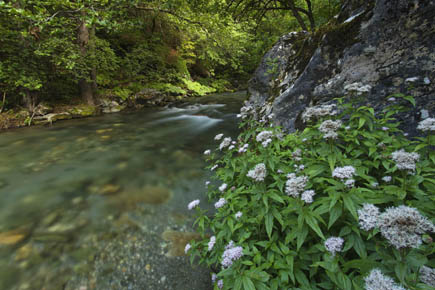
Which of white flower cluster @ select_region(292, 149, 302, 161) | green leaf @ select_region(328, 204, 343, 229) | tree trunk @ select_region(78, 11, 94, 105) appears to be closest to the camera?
green leaf @ select_region(328, 204, 343, 229)

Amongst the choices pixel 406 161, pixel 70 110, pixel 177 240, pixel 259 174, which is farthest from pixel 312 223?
pixel 70 110

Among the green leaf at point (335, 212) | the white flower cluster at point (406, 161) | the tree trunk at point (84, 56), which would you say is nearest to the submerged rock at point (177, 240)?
the green leaf at point (335, 212)

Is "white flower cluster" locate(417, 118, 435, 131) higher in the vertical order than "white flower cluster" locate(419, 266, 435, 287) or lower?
higher

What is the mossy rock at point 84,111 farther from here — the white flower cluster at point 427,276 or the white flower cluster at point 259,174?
the white flower cluster at point 427,276

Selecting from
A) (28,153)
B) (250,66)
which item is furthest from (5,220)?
(250,66)

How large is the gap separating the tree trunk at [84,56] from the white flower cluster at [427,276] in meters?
10.9

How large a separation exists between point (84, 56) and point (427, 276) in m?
11.2

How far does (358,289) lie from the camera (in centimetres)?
103

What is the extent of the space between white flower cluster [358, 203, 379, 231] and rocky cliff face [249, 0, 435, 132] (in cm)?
148

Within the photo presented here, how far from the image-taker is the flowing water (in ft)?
7.54

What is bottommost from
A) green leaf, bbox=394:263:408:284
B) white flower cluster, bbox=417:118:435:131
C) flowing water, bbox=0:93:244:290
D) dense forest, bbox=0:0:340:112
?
flowing water, bbox=0:93:244:290

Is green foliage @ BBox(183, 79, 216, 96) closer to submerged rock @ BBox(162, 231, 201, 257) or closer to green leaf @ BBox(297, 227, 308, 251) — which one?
submerged rock @ BBox(162, 231, 201, 257)

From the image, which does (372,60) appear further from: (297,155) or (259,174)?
(259,174)

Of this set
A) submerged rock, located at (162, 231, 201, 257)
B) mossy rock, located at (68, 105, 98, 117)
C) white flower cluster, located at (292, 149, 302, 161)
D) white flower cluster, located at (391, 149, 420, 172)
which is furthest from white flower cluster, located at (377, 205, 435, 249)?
mossy rock, located at (68, 105, 98, 117)
